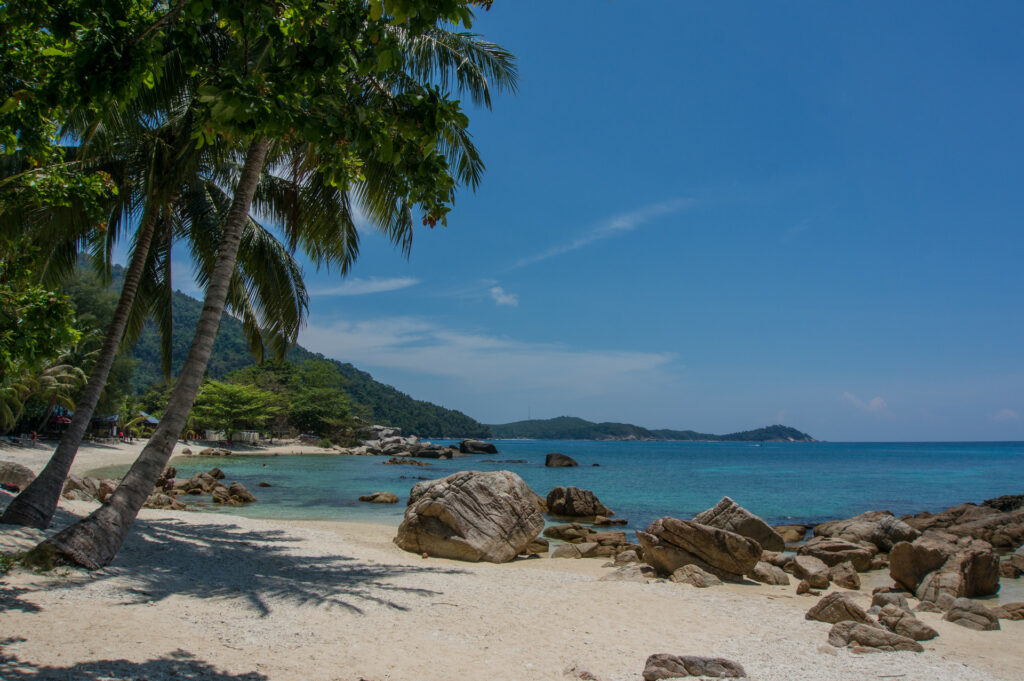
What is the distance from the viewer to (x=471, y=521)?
472 inches

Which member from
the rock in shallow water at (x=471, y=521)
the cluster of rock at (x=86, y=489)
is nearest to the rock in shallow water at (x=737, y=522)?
the rock in shallow water at (x=471, y=521)

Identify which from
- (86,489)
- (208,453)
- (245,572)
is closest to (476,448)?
(208,453)

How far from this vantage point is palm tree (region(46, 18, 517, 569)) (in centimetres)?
689

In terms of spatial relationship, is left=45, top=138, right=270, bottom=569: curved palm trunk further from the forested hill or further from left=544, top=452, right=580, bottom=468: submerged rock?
the forested hill

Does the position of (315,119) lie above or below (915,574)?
above

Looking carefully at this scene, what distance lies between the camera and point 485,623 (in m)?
6.68

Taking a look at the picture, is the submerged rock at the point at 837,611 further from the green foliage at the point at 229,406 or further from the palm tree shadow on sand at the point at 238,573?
the green foliage at the point at 229,406

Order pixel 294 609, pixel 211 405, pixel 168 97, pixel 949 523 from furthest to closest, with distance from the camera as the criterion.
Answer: pixel 211 405 < pixel 949 523 < pixel 168 97 < pixel 294 609

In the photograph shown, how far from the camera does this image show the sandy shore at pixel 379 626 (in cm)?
476

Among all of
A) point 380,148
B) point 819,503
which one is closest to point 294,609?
point 380,148

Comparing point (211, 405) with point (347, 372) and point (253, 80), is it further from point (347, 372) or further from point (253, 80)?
point (347, 372)

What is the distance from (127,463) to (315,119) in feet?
Result: 118

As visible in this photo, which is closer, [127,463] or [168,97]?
[168,97]

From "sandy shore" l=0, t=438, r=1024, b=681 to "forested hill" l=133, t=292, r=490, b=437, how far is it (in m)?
92.1
